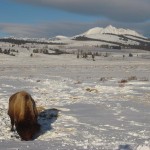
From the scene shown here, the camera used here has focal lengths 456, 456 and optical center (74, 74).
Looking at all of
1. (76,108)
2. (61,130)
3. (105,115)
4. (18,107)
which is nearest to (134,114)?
(105,115)

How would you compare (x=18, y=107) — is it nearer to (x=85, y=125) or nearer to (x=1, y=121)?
(x=1, y=121)

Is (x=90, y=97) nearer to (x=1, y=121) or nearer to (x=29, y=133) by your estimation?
(x=1, y=121)

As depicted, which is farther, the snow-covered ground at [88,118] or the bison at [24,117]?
the bison at [24,117]

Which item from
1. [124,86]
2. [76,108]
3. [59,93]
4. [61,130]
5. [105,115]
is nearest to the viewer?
[61,130]

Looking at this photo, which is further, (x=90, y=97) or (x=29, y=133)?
(x=90, y=97)

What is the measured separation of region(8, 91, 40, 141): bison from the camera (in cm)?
1711

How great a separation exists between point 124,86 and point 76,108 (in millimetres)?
9502

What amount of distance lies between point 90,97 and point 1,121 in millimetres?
8369

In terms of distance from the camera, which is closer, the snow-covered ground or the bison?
the snow-covered ground

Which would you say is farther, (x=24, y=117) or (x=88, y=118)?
(x=88, y=118)

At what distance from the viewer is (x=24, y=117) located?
1742 cm

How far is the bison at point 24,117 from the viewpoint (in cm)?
1711

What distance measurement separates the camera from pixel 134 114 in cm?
2195

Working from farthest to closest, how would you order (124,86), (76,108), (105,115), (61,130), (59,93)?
(124,86) < (59,93) < (76,108) < (105,115) < (61,130)
